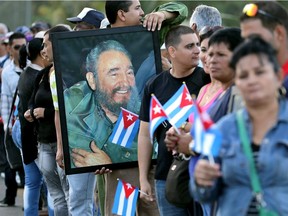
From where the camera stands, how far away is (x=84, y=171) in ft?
27.1

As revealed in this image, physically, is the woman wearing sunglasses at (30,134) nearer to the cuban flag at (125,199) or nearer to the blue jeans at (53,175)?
the blue jeans at (53,175)

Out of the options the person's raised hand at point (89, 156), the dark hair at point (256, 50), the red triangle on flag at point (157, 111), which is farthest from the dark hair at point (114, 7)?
the dark hair at point (256, 50)

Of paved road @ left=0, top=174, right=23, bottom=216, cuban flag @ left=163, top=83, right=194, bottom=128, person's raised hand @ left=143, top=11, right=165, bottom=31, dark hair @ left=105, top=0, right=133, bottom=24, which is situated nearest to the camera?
cuban flag @ left=163, top=83, right=194, bottom=128

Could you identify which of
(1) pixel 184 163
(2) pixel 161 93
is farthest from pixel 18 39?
(1) pixel 184 163

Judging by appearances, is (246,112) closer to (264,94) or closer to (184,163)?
(264,94)

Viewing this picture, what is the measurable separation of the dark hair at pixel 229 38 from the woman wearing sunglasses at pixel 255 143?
1044 mm

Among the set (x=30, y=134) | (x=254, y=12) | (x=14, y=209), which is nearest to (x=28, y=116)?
(x=30, y=134)

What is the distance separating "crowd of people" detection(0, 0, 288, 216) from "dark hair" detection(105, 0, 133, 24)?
12 mm

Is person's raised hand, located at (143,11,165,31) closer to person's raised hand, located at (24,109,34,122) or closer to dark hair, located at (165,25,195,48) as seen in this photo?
dark hair, located at (165,25,195,48)

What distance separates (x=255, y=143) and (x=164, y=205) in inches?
96.2

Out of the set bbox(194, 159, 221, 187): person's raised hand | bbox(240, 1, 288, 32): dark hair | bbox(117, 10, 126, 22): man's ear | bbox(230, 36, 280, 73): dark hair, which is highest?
A: bbox(117, 10, 126, 22): man's ear

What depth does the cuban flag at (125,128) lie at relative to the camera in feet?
27.0

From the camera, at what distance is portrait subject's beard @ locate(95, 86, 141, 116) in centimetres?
825

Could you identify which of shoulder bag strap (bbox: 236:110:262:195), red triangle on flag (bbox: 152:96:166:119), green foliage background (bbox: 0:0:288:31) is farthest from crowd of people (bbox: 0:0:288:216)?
green foliage background (bbox: 0:0:288:31)
